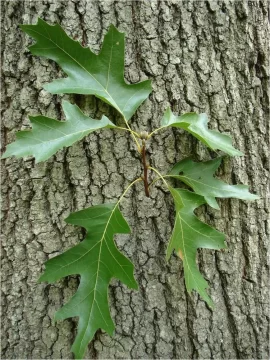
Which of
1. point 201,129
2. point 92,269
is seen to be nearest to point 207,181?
point 201,129

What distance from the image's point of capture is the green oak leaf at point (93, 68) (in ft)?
4.09

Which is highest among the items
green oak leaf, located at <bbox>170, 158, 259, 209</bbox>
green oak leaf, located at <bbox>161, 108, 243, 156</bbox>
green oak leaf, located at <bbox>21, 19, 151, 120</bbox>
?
green oak leaf, located at <bbox>21, 19, 151, 120</bbox>

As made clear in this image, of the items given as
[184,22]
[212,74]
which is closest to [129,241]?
[212,74]

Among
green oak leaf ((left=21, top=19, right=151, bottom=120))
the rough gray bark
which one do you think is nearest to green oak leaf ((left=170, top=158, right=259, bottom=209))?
the rough gray bark

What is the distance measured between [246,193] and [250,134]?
27 cm

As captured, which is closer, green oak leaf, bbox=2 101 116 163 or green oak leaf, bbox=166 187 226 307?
green oak leaf, bbox=2 101 116 163

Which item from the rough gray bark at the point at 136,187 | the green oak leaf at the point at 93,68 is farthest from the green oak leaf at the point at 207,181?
the green oak leaf at the point at 93,68

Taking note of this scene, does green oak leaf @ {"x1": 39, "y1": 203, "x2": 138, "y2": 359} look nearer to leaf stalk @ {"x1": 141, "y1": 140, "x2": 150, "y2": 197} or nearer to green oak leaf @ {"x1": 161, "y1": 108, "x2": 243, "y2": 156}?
leaf stalk @ {"x1": 141, "y1": 140, "x2": 150, "y2": 197}

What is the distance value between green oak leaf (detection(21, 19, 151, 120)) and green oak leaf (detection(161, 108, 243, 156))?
14cm

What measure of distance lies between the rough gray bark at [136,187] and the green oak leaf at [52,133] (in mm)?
115

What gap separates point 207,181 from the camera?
133 centimetres

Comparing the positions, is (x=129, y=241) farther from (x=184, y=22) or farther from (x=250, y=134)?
(x=184, y=22)

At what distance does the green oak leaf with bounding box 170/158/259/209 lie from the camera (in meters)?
1.31

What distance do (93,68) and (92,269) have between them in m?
0.78
